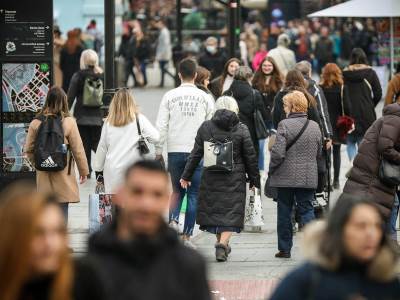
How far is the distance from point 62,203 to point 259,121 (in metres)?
3.74

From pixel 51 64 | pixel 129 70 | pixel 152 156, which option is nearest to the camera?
pixel 152 156

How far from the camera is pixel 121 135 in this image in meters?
10.9

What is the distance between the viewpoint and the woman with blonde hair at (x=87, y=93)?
1628cm

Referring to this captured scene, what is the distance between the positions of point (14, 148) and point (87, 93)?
3.66 m

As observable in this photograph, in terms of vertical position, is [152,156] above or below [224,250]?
above

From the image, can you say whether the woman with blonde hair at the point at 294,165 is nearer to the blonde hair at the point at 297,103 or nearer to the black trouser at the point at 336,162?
the blonde hair at the point at 297,103

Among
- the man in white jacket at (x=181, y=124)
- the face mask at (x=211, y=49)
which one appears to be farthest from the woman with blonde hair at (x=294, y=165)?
the face mask at (x=211, y=49)

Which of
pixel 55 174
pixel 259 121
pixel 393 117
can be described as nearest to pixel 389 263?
pixel 393 117

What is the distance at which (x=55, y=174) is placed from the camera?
11.4 metres

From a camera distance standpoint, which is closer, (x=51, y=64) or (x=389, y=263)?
(x=389, y=263)

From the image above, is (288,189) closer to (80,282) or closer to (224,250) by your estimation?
(224,250)

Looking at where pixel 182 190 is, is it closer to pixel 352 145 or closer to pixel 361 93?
pixel 361 93

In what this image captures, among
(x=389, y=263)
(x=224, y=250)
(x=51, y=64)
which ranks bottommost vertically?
(x=224, y=250)

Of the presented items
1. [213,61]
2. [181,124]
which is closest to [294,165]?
[181,124]
